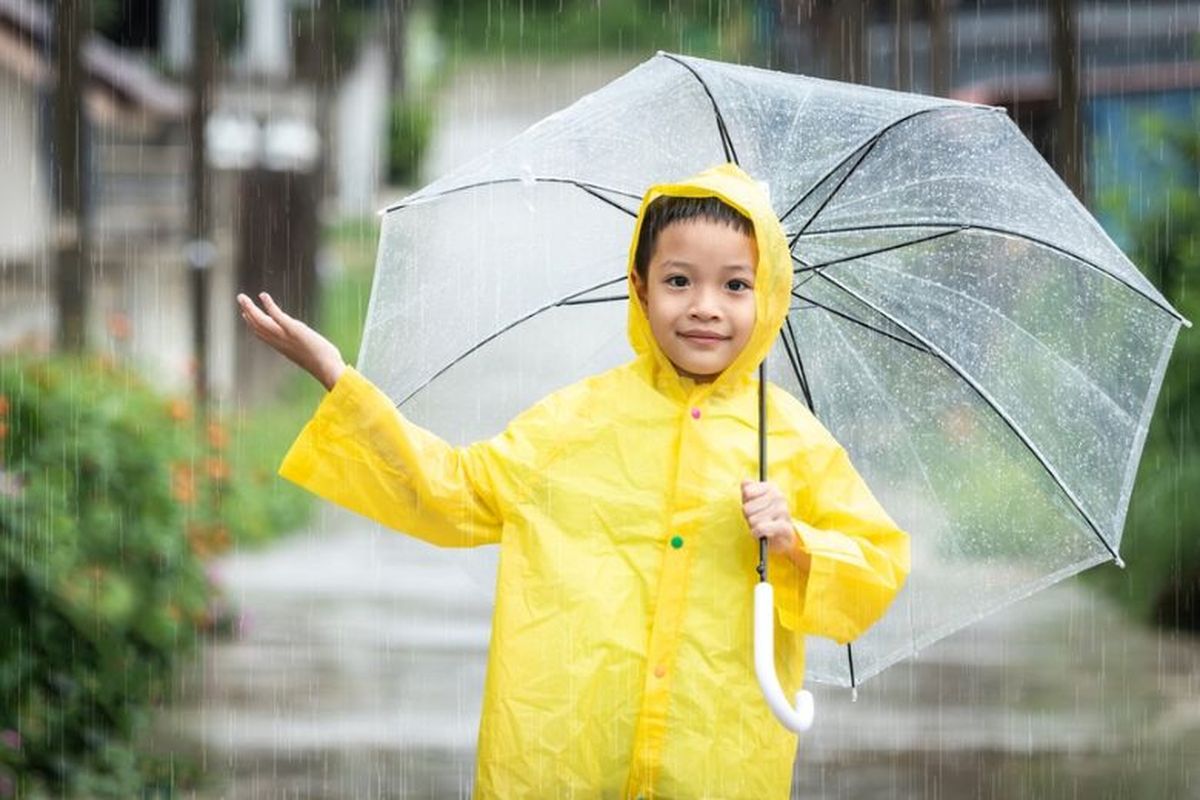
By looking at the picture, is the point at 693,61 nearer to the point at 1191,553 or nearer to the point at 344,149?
the point at 1191,553

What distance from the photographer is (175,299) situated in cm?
2131

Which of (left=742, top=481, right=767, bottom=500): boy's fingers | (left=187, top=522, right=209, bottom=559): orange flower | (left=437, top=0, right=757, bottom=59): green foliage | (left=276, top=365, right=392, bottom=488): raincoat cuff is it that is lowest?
(left=187, top=522, right=209, bottom=559): orange flower

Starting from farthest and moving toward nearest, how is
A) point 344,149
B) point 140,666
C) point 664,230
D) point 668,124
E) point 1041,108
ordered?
point 344,149 < point 1041,108 < point 140,666 < point 668,124 < point 664,230

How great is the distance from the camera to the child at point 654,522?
3.09m

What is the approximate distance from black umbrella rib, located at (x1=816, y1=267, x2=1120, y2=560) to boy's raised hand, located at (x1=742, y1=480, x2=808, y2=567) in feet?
2.23

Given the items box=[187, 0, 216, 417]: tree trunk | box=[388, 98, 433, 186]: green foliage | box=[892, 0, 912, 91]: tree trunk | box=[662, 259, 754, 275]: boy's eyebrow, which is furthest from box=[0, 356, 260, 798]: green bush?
box=[388, 98, 433, 186]: green foliage

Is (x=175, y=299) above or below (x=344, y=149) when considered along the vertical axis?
below

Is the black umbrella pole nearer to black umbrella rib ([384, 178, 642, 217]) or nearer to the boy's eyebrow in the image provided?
the boy's eyebrow

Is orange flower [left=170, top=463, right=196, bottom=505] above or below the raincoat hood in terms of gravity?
below

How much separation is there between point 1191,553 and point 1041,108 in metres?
12.8

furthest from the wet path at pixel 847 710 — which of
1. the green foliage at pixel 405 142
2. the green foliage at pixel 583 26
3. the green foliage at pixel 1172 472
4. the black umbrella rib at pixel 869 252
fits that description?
the green foliage at pixel 583 26

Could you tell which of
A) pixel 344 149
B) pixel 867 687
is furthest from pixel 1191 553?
pixel 344 149

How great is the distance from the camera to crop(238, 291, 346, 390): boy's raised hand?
307 cm

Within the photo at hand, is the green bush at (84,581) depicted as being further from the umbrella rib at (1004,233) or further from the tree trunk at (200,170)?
the tree trunk at (200,170)
